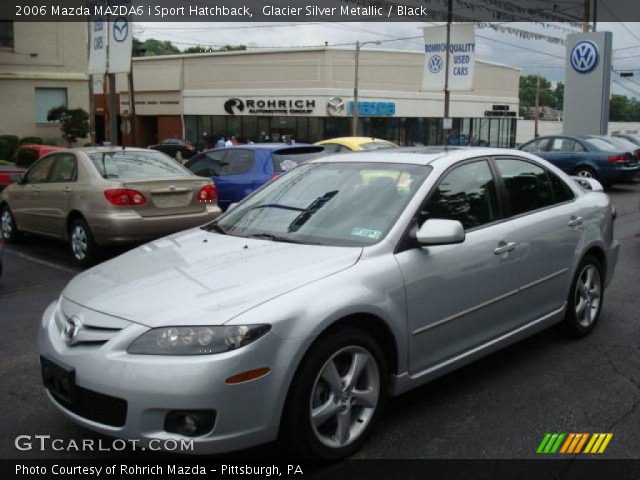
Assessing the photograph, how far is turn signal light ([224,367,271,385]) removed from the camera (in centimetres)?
300

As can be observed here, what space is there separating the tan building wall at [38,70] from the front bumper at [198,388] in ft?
105

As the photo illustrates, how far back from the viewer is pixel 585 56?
81.6 ft

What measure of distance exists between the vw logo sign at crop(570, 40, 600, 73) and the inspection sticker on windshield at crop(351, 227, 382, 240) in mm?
23479

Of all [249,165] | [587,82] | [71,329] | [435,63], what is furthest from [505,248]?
[587,82]

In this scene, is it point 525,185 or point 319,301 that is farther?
point 525,185

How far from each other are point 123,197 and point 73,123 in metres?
25.8

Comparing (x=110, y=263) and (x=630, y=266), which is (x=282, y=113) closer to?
(x=630, y=266)

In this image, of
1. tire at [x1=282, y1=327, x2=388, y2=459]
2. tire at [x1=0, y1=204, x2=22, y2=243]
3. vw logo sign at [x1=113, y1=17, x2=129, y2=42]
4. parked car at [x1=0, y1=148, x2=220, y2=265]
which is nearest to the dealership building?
vw logo sign at [x1=113, y1=17, x2=129, y2=42]

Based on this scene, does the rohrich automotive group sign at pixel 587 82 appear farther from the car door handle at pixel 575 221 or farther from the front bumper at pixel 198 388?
the front bumper at pixel 198 388

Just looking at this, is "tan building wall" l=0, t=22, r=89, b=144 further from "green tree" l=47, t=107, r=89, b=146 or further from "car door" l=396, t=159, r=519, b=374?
"car door" l=396, t=159, r=519, b=374

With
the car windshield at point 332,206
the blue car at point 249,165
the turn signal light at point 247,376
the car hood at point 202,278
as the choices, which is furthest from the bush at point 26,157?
the turn signal light at point 247,376

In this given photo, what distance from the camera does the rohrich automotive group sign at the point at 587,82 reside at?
24.5 metres

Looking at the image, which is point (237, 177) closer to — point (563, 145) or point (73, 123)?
point (563, 145)

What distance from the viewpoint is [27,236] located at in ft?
35.3
